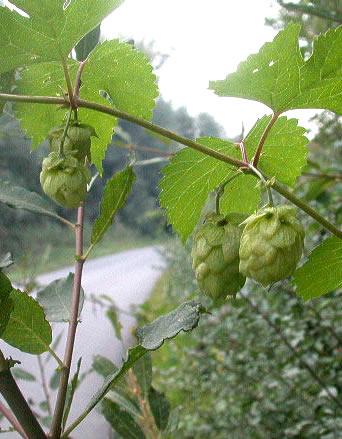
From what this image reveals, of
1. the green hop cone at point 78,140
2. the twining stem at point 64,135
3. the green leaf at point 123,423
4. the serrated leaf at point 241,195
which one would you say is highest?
the green hop cone at point 78,140

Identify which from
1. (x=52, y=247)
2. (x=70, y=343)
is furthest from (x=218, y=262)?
(x=52, y=247)

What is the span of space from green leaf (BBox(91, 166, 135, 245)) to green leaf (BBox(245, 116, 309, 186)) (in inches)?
7.1

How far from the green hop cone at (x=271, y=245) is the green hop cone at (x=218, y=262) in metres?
0.06

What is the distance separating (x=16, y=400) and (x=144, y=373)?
1.76 feet

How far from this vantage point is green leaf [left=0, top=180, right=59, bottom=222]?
95 cm

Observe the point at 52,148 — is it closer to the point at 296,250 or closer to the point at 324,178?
the point at 296,250

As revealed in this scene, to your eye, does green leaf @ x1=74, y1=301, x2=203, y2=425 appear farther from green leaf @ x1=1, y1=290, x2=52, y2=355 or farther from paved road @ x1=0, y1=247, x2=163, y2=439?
paved road @ x1=0, y1=247, x2=163, y2=439

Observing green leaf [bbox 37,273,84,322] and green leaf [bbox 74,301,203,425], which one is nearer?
green leaf [bbox 74,301,203,425]

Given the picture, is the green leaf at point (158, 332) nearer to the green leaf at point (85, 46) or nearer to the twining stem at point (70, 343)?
the twining stem at point (70, 343)

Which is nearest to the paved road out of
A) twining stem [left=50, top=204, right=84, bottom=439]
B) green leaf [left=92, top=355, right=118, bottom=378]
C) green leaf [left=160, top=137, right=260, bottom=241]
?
green leaf [left=92, top=355, right=118, bottom=378]

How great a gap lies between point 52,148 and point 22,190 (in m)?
0.20

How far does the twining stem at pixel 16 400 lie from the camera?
0.62 metres

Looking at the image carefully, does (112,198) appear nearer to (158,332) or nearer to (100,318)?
(158,332)

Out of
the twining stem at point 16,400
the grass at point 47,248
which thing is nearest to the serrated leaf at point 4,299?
the twining stem at point 16,400
